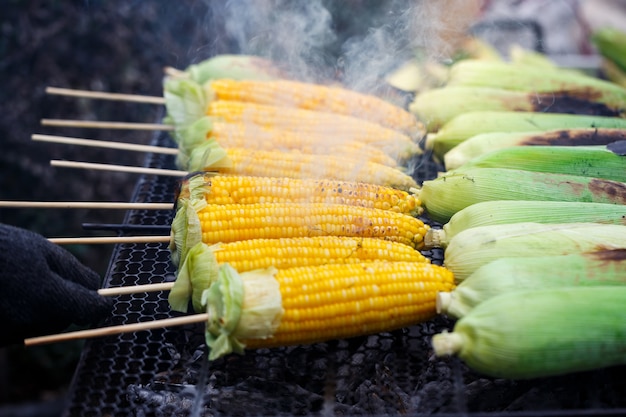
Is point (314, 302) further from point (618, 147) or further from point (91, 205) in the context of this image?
point (618, 147)

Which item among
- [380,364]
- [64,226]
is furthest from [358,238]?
[64,226]

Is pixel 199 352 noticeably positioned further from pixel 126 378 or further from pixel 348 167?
pixel 348 167

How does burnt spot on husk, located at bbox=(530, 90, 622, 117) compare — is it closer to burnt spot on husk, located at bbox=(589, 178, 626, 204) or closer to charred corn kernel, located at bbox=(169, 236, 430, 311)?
burnt spot on husk, located at bbox=(589, 178, 626, 204)

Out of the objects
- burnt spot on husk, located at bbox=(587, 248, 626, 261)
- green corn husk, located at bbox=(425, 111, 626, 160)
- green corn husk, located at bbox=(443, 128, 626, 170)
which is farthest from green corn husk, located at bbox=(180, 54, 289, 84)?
burnt spot on husk, located at bbox=(587, 248, 626, 261)

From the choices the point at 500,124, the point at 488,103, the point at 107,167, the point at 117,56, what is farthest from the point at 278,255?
the point at 117,56

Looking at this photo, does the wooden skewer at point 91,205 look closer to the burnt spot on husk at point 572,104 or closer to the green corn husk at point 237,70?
the green corn husk at point 237,70

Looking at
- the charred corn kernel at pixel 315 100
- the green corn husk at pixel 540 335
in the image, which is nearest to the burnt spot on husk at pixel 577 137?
the charred corn kernel at pixel 315 100

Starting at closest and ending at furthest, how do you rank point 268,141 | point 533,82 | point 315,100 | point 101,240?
1. point 101,240
2. point 268,141
3. point 315,100
4. point 533,82
